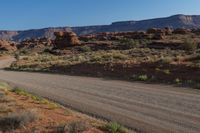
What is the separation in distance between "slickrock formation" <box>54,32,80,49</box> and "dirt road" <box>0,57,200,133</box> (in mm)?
69216

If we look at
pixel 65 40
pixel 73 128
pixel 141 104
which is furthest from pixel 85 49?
pixel 73 128

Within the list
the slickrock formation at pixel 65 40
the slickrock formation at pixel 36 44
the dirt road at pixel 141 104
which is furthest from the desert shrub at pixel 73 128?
the slickrock formation at pixel 36 44

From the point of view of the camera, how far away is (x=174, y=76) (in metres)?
23.2

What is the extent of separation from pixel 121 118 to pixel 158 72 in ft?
44.6

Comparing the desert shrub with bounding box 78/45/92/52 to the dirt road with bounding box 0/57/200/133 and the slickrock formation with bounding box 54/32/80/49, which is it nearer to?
the slickrock formation with bounding box 54/32/80/49

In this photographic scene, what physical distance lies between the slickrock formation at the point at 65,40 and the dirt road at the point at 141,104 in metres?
69.2

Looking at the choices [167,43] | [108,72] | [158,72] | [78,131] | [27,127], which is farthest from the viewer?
[167,43]

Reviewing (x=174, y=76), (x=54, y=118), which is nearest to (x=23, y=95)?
(x=54, y=118)

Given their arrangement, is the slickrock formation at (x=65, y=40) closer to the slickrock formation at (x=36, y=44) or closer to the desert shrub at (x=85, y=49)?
the desert shrub at (x=85, y=49)

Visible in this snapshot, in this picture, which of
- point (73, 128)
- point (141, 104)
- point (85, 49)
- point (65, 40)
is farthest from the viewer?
point (65, 40)

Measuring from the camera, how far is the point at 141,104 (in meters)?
14.3

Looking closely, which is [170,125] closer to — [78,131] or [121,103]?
[78,131]

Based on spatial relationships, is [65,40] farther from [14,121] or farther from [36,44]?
[14,121]

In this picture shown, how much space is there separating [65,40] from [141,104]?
7743 cm
